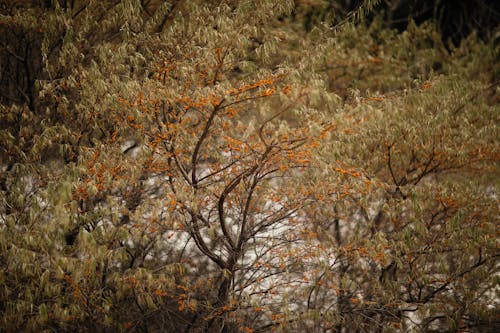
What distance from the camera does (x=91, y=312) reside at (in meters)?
4.46

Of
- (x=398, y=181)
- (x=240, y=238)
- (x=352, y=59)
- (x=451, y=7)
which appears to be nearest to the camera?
(x=240, y=238)

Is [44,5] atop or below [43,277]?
atop

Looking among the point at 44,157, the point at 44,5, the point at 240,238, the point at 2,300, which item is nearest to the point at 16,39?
the point at 44,5

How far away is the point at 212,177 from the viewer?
5762 millimetres

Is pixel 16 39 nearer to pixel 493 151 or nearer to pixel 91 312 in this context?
pixel 91 312

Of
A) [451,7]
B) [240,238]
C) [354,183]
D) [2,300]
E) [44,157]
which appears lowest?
[2,300]

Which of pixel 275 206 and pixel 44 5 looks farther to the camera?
pixel 44 5

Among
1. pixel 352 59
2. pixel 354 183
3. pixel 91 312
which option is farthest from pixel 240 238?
pixel 352 59

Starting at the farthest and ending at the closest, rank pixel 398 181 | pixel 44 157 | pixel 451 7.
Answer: pixel 451 7, pixel 398 181, pixel 44 157

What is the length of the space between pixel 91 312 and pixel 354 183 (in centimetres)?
346

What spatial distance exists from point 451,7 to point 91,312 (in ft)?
44.5

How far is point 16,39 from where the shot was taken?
22.4 feet

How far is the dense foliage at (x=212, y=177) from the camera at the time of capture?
14.3ft

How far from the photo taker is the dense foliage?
435 cm
